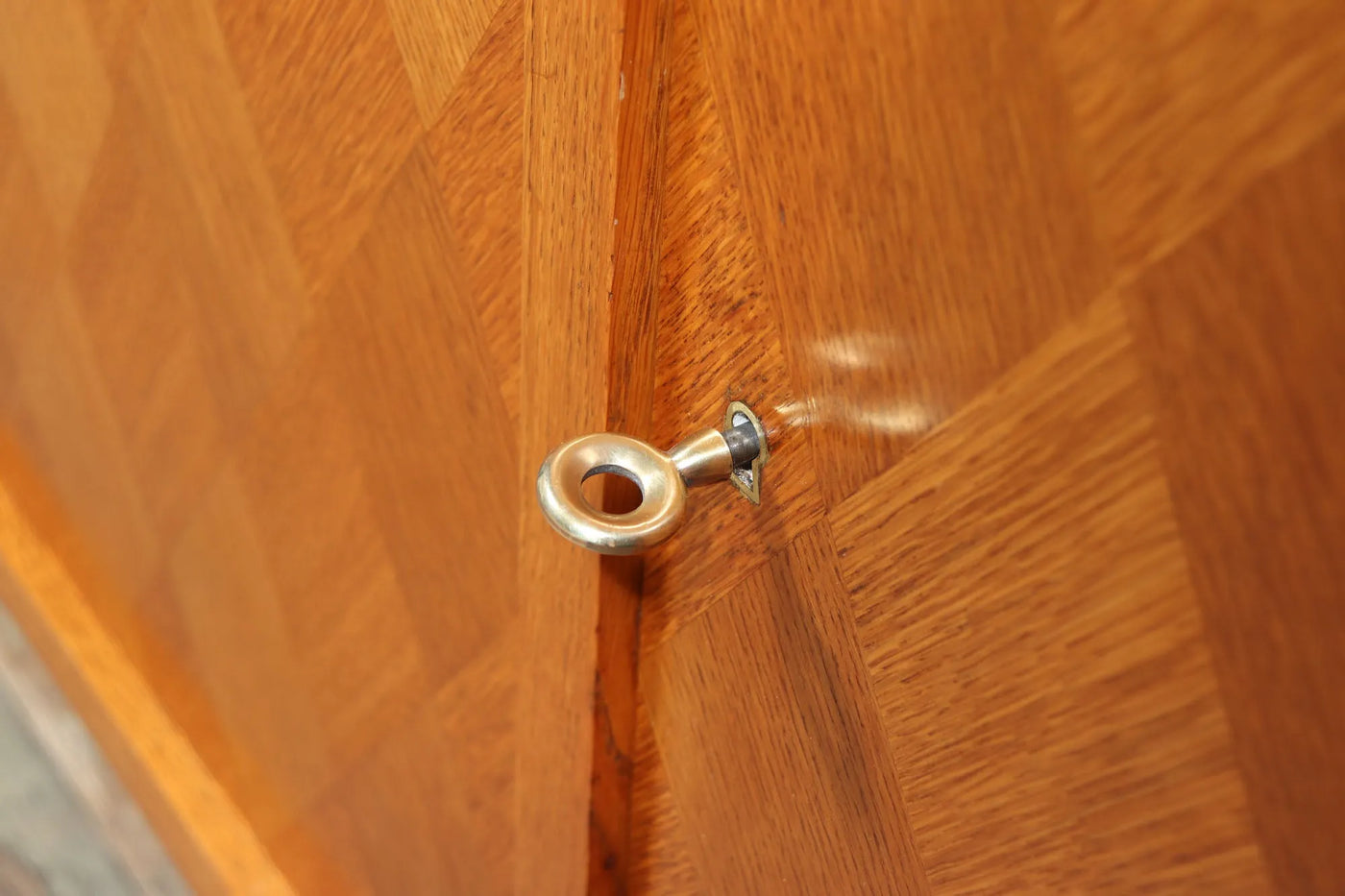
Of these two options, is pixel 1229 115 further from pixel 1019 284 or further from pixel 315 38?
pixel 315 38

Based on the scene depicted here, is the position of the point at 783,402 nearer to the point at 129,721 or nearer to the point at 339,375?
the point at 339,375

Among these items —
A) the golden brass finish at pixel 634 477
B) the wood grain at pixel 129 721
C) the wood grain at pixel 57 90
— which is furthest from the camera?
the wood grain at pixel 129 721

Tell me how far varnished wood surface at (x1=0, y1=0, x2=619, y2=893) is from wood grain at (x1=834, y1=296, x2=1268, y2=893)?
0.34ft

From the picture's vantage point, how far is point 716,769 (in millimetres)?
330

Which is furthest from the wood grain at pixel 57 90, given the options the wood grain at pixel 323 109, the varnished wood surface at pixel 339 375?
the wood grain at pixel 323 109

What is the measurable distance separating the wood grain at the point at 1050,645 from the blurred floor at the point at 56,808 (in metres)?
0.75

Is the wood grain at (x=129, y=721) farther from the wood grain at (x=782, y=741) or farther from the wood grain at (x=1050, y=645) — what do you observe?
the wood grain at (x=1050, y=645)

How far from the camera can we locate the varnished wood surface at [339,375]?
1.11 ft

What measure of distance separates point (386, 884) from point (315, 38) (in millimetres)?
398

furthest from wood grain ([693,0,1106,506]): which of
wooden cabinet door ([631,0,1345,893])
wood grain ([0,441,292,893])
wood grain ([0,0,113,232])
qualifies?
wood grain ([0,441,292,893])

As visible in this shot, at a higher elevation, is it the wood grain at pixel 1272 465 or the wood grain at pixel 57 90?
the wood grain at pixel 57 90

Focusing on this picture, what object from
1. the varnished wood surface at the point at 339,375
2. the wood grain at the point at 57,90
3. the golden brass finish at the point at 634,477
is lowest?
the golden brass finish at the point at 634,477

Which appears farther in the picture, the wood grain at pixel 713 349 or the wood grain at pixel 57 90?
the wood grain at pixel 57 90

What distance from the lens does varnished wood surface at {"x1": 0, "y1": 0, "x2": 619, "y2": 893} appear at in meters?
0.34
